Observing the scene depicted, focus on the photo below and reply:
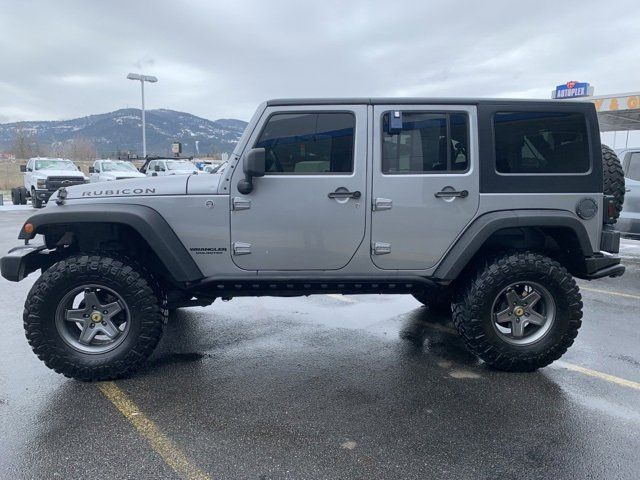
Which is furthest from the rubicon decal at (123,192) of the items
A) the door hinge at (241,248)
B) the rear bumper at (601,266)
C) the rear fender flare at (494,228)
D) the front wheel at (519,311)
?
the rear bumper at (601,266)

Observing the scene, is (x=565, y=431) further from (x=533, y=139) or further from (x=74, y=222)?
(x=74, y=222)

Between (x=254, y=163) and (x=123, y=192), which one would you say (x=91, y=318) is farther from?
(x=254, y=163)

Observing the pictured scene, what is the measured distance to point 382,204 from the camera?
11.8 ft

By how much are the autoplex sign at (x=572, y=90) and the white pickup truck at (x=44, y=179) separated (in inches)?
734

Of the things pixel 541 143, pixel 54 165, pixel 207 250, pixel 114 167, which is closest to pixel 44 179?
pixel 54 165

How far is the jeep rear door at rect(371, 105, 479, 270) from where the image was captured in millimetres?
3607

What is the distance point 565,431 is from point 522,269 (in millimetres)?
1210

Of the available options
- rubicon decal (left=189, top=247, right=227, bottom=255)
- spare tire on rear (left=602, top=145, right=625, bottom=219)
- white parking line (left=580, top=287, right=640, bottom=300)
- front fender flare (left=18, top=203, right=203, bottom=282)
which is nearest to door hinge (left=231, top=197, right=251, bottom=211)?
rubicon decal (left=189, top=247, right=227, bottom=255)

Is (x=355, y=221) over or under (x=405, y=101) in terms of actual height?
under

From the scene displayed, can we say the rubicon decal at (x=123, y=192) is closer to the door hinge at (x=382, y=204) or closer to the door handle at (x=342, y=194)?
the door handle at (x=342, y=194)

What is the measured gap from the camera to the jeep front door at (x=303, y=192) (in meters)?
3.56

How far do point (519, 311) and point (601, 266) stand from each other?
29.2 inches

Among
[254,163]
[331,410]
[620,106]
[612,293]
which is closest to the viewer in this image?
[331,410]

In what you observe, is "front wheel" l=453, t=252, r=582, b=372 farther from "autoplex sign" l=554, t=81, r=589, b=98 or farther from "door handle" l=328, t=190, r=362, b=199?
"autoplex sign" l=554, t=81, r=589, b=98
